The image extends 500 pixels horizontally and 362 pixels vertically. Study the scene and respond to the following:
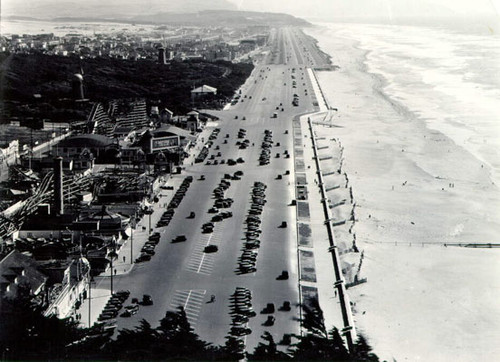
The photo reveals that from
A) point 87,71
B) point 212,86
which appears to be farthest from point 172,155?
point 87,71

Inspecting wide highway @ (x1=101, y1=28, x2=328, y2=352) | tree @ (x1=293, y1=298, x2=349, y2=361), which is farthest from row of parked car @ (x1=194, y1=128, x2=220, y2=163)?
tree @ (x1=293, y1=298, x2=349, y2=361)

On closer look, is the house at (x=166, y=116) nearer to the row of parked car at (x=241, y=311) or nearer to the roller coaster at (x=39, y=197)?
the roller coaster at (x=39, y=197)

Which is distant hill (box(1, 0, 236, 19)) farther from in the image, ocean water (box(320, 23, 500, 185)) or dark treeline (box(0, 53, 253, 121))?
ocean water (box(320, 23, 500, 185))

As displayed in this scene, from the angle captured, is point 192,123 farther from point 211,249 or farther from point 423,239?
point 423,239

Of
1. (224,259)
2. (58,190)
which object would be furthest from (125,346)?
(58,190)

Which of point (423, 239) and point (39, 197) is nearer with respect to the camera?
point (423, 239)
